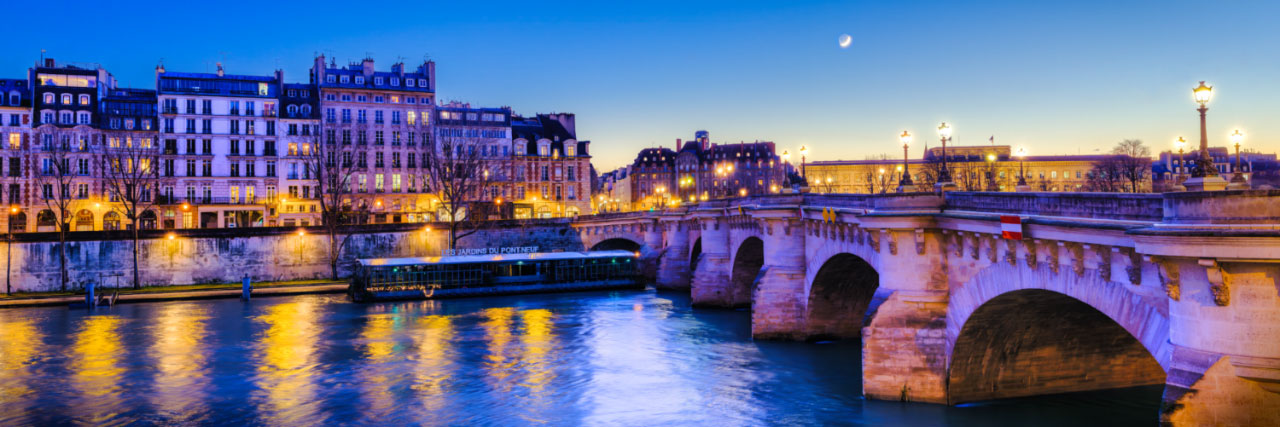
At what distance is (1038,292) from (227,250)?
60.7m

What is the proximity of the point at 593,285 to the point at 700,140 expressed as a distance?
86334 millimetres

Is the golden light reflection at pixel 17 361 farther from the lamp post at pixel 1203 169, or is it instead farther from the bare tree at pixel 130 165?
the lamp post at pixel 1203 169

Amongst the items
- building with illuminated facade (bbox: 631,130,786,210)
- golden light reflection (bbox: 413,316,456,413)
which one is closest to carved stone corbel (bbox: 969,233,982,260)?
golden light reflection (bbox: 413,316,456,413)

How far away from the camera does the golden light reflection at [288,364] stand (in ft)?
82.4

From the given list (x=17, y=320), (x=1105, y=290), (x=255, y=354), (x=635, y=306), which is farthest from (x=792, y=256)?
(x=17, y=320)

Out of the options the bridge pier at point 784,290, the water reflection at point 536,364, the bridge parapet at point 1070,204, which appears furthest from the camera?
the bridge pier at point 784,290

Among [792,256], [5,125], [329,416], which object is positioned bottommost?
[329,416]

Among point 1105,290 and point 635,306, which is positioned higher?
point 1105,290

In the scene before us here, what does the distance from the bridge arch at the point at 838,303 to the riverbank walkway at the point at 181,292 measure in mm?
38142

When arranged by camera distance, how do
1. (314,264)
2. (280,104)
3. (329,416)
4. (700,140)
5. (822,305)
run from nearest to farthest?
(329,416), (822,305), (314,264), (280,104), (700,140)

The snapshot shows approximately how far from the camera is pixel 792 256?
114 ft

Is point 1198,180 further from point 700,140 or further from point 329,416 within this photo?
point 700,140

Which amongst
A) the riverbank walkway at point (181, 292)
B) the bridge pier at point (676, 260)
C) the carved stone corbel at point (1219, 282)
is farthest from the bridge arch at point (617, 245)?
the carved stone corbel at point (1219, 282)

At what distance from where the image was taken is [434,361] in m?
32.7
